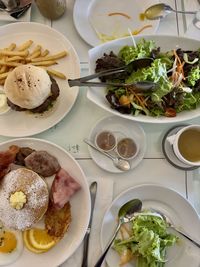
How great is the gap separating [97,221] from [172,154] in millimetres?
335

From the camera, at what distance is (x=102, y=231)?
118 centimetres

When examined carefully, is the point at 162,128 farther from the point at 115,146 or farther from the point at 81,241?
the point at 81,241

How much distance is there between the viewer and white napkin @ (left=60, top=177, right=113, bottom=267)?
1.19 meters

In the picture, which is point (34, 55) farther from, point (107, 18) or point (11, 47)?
point (107, 18)

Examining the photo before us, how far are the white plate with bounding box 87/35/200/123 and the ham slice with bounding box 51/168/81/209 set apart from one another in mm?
256

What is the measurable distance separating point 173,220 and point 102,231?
0.77 ft

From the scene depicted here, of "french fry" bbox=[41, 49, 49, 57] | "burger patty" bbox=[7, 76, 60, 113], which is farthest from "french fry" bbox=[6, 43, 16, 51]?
"burger patty" bbox=[7, 76, 60, 113]

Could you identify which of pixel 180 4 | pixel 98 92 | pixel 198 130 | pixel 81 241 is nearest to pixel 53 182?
pixel 81 241

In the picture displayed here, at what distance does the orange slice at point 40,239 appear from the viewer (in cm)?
117

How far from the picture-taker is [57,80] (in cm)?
135

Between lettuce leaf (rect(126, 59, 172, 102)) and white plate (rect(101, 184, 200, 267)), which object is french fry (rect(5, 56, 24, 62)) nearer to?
lettuce leaf (rect(126, 59, 172, 102))

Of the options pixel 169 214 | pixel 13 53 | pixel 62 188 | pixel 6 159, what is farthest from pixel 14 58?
pixel 169 214

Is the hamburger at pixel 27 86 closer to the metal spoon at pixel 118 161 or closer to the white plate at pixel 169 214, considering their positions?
the metal spoon at pixel 118 161

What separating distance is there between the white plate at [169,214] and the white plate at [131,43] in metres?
0.22
